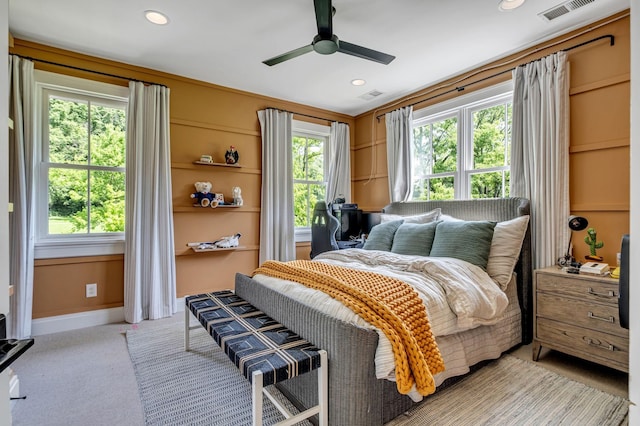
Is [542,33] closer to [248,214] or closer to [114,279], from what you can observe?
[248,214]

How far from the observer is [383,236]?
3180mm

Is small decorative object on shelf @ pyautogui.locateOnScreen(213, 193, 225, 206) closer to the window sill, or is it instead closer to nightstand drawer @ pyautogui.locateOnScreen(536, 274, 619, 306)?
the window sill

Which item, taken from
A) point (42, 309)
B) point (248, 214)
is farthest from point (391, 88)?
point (42, 309)

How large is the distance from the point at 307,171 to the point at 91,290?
2878 mm

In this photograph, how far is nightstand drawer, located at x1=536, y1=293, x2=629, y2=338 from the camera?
2008mm

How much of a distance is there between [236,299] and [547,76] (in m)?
3.12

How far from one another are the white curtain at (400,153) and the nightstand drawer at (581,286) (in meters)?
1.95

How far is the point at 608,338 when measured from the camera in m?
2.02

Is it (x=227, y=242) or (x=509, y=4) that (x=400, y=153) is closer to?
(x=509, y=4)

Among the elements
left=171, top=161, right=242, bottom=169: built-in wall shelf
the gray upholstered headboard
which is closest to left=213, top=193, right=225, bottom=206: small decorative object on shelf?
left=171, top=161, right=242, bottom=169: built-in wall shelf

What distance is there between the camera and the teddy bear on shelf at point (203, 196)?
11.7 ft

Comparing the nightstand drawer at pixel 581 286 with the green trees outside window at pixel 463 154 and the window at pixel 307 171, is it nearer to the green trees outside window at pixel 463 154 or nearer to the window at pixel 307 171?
the green trees outside window at pixel 463 154

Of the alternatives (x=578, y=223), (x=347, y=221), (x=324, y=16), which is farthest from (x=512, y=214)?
(x=324, y=16)

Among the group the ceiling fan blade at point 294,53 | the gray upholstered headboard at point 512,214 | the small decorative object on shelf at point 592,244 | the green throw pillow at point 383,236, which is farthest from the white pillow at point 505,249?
Answer: the ceiling fan blade at point 294,53
